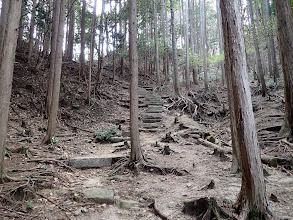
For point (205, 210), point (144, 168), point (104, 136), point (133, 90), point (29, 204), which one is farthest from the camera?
point (104, 136)

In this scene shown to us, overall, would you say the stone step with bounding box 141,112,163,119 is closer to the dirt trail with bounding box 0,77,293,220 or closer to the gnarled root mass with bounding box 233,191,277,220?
the dirt trail with bounding box 0,77,293,220

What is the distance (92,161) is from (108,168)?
1.62 ft

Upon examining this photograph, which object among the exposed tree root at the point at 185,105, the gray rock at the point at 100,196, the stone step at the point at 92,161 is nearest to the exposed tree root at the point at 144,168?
the stone step at the point at 92,161

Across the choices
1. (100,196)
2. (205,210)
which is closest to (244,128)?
(205,210)

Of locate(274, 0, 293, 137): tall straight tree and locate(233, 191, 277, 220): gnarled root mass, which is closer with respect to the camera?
locate(233, 191, 277, 220): gnarled root mass

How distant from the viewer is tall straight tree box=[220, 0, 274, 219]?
2.42 m

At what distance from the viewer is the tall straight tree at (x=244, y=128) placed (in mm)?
2424

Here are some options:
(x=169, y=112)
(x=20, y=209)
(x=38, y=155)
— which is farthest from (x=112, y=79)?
(x=20, y=209)

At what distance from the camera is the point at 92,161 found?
18.2ft

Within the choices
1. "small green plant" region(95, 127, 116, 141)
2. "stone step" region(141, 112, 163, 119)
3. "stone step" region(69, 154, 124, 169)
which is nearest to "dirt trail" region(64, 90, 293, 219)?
"stone step" region(69, 154, 124, 169)

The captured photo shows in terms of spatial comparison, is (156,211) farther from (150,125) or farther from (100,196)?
(150,125)

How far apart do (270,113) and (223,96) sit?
6.78 meters

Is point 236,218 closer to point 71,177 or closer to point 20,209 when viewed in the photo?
point 20,209

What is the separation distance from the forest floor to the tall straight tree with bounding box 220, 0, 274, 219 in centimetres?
44
